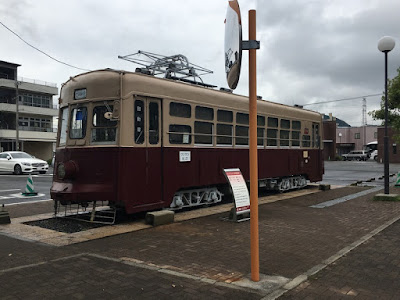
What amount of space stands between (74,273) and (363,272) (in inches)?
149

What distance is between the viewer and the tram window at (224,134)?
34.1 feet

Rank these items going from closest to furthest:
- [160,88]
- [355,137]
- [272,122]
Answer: [160,88], [272,122], [355,137]

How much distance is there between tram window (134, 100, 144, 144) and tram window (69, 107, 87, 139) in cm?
115

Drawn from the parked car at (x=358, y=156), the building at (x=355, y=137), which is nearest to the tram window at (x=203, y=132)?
the parked car at (x=358, y=156)

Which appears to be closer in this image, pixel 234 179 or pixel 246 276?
pixel 246 276

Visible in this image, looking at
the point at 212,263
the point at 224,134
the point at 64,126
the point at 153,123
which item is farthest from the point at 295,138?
the point at 212,263

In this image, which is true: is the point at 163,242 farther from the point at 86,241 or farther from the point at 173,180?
the point at 173,180

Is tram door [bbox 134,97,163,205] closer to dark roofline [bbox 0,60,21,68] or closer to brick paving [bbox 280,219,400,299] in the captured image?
brick paving [bbox 280,219,400,299]

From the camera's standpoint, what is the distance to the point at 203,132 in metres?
9.87

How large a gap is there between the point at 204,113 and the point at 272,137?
3.88 meters

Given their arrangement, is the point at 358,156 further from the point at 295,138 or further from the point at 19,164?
the point at 19,164

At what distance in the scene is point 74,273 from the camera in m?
4.83

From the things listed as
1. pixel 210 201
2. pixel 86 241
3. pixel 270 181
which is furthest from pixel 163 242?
pixel 270 181

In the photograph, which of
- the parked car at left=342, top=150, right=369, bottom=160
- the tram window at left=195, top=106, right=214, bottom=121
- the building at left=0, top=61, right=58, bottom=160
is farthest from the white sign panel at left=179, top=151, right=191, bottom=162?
the parked car at left=342, top=150, right=369, bottom=160
